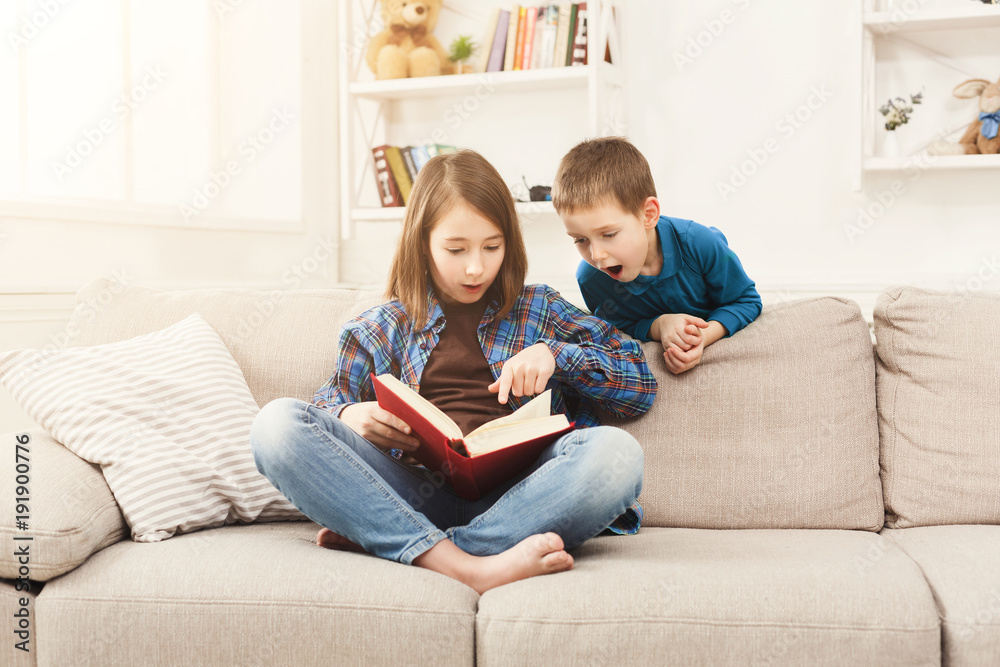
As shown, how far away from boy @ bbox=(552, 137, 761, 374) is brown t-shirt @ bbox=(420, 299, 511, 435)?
0.27m

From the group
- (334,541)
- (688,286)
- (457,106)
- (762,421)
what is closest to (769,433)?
(762,421)

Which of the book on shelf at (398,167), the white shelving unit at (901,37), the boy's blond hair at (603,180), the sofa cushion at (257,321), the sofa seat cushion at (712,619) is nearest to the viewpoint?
the sofa seat cushion at (712,619)

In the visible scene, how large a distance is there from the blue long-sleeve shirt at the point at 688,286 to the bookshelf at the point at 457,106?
125 centimetres

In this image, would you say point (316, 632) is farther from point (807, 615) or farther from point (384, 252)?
point (384, 252)

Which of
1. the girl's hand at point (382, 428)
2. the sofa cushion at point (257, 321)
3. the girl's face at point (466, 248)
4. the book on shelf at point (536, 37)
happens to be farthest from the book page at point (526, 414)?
→ the book on shelf at point (536, 37)

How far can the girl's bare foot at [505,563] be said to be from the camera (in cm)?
120

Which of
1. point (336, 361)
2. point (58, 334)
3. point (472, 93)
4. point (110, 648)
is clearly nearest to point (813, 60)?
point (472, 93)

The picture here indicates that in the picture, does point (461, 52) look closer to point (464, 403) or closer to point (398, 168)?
point (398, 168)

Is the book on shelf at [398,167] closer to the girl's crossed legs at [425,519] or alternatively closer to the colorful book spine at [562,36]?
the colorful book spine at [562,36]

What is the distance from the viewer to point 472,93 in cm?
317

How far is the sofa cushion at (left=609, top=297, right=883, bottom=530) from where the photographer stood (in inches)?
59.1

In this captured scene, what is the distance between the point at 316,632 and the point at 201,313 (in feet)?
2.73

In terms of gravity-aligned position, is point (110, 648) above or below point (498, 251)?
below

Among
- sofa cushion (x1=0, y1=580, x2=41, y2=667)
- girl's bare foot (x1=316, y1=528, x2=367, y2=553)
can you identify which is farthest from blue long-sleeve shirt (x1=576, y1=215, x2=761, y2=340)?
sofa cushion (x1=0, y1=580, x2=41, y2=667)
